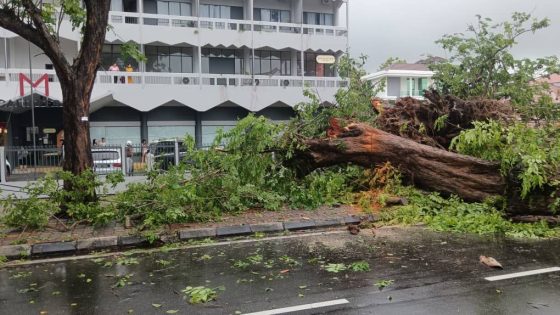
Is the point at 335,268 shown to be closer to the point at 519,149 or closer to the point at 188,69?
the point at 519,149

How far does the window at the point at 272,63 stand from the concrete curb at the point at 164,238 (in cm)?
2894

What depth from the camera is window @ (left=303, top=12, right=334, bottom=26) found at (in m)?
39.3

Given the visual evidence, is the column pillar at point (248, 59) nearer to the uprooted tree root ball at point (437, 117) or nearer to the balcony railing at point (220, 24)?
the balcony railing at point (220, 24)

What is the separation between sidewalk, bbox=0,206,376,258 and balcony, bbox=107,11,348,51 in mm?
23940

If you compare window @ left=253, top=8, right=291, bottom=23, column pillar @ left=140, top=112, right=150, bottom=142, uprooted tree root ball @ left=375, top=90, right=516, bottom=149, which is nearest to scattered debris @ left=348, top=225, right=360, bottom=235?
uprooted tree root ball @ left=375, top=90, right=516, bottom=149

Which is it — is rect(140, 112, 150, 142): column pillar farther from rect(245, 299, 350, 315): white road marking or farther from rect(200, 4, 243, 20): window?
rect(245, 299, 350, 315): white road marking

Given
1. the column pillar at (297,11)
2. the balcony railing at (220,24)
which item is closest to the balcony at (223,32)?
the balcony railing at (220,24)

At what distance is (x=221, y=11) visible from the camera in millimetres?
36469

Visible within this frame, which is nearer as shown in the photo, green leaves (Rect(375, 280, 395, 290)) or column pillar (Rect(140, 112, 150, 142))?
green leaves (Rect(375, 280, 395, 290))

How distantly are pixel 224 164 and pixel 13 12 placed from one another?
178 inches

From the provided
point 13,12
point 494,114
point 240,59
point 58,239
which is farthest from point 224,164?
point 240,59

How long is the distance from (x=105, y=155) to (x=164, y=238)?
6548 millimetres

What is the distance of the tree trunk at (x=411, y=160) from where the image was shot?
9.52 m

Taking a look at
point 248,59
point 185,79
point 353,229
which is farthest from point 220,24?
point 353,229
